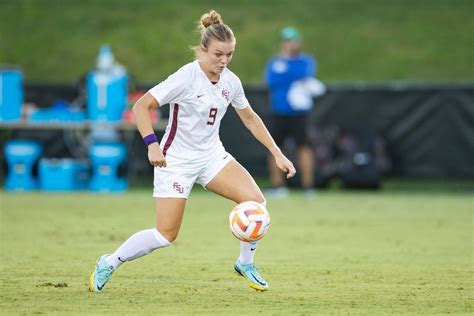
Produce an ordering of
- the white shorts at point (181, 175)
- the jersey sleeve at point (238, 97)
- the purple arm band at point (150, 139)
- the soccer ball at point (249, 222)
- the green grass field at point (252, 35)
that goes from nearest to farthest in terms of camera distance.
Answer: the purple arm band at point (150, 139), the soccer ball at point (249, 222), the white shorts at point (181, 175), the jersey sleeve at point (238, 97), the green grass field at point (252, 35)

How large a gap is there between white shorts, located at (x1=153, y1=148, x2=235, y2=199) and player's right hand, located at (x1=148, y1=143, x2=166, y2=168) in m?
0.34

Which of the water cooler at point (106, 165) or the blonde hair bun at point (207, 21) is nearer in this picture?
the blonde hair bun at point (207, 21)

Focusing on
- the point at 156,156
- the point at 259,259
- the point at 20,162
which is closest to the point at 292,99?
the point at 20,162

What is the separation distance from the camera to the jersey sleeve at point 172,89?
7.30 metres

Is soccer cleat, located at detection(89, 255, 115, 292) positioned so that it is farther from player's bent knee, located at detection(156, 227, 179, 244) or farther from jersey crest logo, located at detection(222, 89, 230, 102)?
jersey crest logo, located at detection(222, 89, 230, 102)

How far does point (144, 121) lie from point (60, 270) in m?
2.13

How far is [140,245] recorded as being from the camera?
7402mm

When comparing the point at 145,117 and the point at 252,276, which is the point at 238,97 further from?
the point at 252,276

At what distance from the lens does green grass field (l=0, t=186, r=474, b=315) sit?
277 inches

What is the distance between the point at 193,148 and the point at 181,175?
24 centimetres

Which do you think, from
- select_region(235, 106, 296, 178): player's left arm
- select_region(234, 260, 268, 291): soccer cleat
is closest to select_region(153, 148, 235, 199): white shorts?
select_region(235, 106, 296, 178): player's left arm

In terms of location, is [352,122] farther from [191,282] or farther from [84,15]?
[191,282]

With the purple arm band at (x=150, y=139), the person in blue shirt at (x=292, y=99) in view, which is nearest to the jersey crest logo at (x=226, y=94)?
the purple arm band at (x=150, y=139)

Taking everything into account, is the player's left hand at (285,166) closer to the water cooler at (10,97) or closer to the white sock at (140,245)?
the white sock at (140,245)
